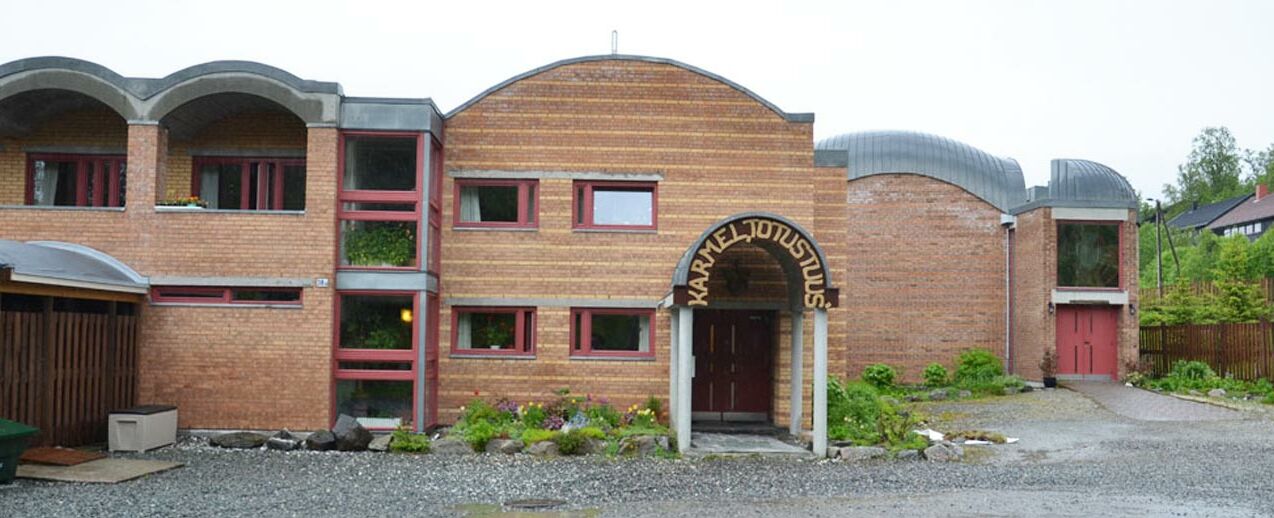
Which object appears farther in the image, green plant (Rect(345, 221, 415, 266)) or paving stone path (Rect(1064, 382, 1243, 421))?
paving stone path (Rect(1064, 382, 1243, 421))

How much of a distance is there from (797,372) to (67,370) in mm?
11174

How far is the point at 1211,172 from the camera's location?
270 ft

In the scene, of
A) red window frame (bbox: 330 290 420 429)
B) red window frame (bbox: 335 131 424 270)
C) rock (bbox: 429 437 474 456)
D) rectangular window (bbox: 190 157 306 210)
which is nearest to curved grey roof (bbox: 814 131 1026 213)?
red window frame (bbox: 335 131 424 270)

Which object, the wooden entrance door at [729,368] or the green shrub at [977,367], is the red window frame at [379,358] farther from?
the green shrub at [977,367]

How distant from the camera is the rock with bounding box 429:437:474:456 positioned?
54.2 ft

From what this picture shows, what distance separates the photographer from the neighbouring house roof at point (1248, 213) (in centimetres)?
6406

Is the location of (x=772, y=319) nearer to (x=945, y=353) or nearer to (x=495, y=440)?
(x=495, y=440)

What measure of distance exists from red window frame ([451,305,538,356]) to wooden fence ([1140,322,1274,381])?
57.9 ft

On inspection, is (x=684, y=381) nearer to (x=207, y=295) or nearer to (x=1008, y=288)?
(x=207, y=295)

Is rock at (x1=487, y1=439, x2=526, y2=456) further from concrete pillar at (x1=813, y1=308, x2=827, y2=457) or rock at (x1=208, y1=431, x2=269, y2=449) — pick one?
concrete pillar at (x1=813, y1=308, x2=827, y2=457)

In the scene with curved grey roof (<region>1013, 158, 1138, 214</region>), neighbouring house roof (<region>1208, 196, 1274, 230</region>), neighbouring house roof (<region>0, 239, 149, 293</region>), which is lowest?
neighbouring house roof (<region>0, 239, 149, 293</region>)

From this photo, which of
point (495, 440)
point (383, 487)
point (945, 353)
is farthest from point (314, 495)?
point (945, 353)

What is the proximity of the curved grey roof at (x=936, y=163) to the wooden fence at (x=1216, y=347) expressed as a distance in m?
5.24

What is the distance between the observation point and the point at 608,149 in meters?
18.8
